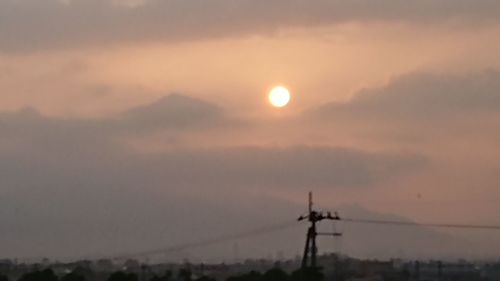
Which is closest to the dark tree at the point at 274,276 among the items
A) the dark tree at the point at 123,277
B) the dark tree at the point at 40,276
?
the dark tree at the point at 123,277

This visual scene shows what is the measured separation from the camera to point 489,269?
117m

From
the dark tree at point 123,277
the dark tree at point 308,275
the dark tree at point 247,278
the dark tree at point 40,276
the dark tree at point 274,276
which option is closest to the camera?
the dark tree at point 123,277

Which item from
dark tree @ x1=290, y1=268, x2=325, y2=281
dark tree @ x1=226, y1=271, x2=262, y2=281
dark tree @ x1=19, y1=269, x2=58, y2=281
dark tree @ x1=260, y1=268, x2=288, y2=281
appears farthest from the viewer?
dark tree @ x1=226, y1=271, x2=262, y2=281

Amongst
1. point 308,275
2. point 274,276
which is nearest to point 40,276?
point 274,276

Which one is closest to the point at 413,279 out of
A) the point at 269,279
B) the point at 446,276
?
→ the point at 446,276

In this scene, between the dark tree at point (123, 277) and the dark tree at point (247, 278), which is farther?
the dark tree at point (247, 278)

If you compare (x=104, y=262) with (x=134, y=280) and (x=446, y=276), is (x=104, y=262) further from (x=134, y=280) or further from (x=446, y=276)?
(x=134, y=280)

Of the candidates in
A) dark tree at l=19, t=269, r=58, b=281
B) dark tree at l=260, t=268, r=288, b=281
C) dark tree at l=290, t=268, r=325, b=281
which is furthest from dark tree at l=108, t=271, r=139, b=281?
dark tree at l=290, t=268, r=325, b=281

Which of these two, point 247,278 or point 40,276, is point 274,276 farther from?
point 40,276

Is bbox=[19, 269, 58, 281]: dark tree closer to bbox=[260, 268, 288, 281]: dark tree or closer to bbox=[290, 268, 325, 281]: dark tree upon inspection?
bbox=[260, 268, 288, 281]: dark tree

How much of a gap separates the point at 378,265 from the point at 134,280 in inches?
3106

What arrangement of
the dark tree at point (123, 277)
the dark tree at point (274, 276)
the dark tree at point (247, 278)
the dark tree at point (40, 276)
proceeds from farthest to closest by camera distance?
1. the dark tree at point (247, 278)
2. the dark tree at point (274, 276)
3. the dark tree at point (40, 276)
4. the dark tree at point (123, 277)

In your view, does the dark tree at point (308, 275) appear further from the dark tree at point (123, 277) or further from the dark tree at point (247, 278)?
the dark tree at point (123, 277)

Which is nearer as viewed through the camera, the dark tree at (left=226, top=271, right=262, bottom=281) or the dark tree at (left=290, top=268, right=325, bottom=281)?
the dark tree at (left=290, top=268, right=325, bottom=281)
